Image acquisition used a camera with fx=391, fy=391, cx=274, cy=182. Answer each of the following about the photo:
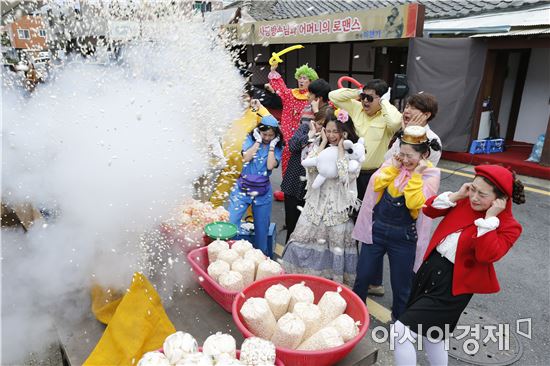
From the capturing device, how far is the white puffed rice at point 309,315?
1.89 meters

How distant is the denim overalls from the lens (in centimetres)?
285

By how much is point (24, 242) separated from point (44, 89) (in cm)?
100

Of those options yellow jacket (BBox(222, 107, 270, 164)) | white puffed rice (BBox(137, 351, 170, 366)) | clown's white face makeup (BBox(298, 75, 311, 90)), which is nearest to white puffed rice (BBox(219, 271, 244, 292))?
white puffed rice (BBox(137, 351, 170, 366))

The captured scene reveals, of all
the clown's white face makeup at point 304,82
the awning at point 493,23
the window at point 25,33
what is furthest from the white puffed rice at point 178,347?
the awning at point 493,23

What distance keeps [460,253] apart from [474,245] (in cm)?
11

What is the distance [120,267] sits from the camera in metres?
2.26

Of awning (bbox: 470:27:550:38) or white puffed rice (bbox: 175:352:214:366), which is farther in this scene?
awning (bbox: 470:27:550:38)

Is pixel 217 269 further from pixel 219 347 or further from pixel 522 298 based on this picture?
pixel 522 298

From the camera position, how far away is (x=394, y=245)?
2916 millimetres

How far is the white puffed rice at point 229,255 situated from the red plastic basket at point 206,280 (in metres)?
0.13

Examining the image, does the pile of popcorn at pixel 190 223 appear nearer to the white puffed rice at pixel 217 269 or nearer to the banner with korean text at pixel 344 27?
the white puffed rice at pixel 217 269

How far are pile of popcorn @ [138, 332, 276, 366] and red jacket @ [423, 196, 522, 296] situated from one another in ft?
4.06

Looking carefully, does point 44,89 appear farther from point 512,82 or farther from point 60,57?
point 512,82

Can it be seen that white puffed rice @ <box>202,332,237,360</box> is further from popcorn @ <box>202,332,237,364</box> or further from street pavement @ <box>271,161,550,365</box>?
street pavement @ <box>271,161,550,365</box>
